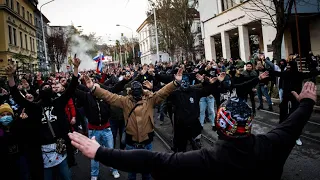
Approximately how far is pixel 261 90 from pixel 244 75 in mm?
1892

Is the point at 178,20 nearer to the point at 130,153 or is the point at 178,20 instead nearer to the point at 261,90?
the point at 261,90

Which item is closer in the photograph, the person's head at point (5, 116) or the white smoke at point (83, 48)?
the person's head at point (5, 116)

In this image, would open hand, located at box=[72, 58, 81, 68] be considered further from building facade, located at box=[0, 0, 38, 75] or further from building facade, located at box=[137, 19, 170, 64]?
building facade, located at box=[137, 19, 170, 64]

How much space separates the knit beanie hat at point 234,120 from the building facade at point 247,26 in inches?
715

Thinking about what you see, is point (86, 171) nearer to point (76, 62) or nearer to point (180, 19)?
point (76, 62)

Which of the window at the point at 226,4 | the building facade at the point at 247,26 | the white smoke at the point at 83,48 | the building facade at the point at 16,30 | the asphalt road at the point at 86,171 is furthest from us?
the white smoke at the point at 83,48

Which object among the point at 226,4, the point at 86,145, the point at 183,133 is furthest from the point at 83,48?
the point at 86,145

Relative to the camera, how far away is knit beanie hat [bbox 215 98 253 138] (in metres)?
1.84

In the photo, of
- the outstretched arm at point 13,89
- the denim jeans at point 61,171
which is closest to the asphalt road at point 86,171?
the denim jeans at point 61,171

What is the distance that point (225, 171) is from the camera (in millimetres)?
1752

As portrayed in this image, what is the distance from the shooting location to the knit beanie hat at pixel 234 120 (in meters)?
1.84

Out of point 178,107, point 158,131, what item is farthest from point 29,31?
point 178,107

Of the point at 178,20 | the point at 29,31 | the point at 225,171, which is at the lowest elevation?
the point at 225,171

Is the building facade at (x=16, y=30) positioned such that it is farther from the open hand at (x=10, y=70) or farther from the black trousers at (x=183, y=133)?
the open hand at (x=10, y=70)
